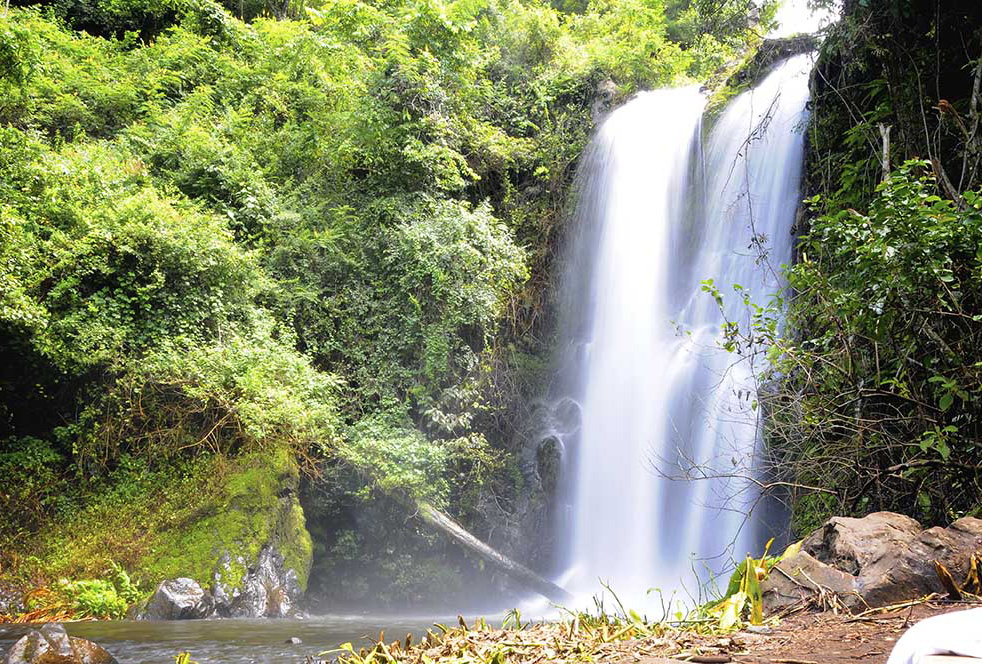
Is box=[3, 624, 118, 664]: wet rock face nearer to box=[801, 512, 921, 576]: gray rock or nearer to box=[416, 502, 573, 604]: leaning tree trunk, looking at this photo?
box=[801, 512, 921, 576]: gray rock

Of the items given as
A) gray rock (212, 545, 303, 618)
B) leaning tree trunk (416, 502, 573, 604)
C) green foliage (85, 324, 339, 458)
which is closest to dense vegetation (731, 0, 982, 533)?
leaning tree trunk (416, 502, 573, 604)

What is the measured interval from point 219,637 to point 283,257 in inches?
251

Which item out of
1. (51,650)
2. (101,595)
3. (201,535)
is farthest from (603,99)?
(51,650)

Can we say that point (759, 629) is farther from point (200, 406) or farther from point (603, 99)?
point (603, 99)

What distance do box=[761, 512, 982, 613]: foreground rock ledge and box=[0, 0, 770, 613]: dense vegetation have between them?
6.32 m

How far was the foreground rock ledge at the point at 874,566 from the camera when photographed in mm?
3189

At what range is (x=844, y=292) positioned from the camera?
470 cm

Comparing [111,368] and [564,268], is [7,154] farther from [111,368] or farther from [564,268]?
[564,268]

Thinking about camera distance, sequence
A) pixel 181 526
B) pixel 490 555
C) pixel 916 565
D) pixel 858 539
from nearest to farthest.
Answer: pixel 916 565, pixel 858 539, pixel 181 526, pixel 490 555

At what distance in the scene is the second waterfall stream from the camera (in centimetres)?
1009

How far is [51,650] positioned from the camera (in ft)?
16.1

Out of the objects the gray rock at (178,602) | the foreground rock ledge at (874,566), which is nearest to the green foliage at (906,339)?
the foreground rock ledge at (874,566)

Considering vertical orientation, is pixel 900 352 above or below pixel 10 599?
above

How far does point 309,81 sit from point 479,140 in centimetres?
387
